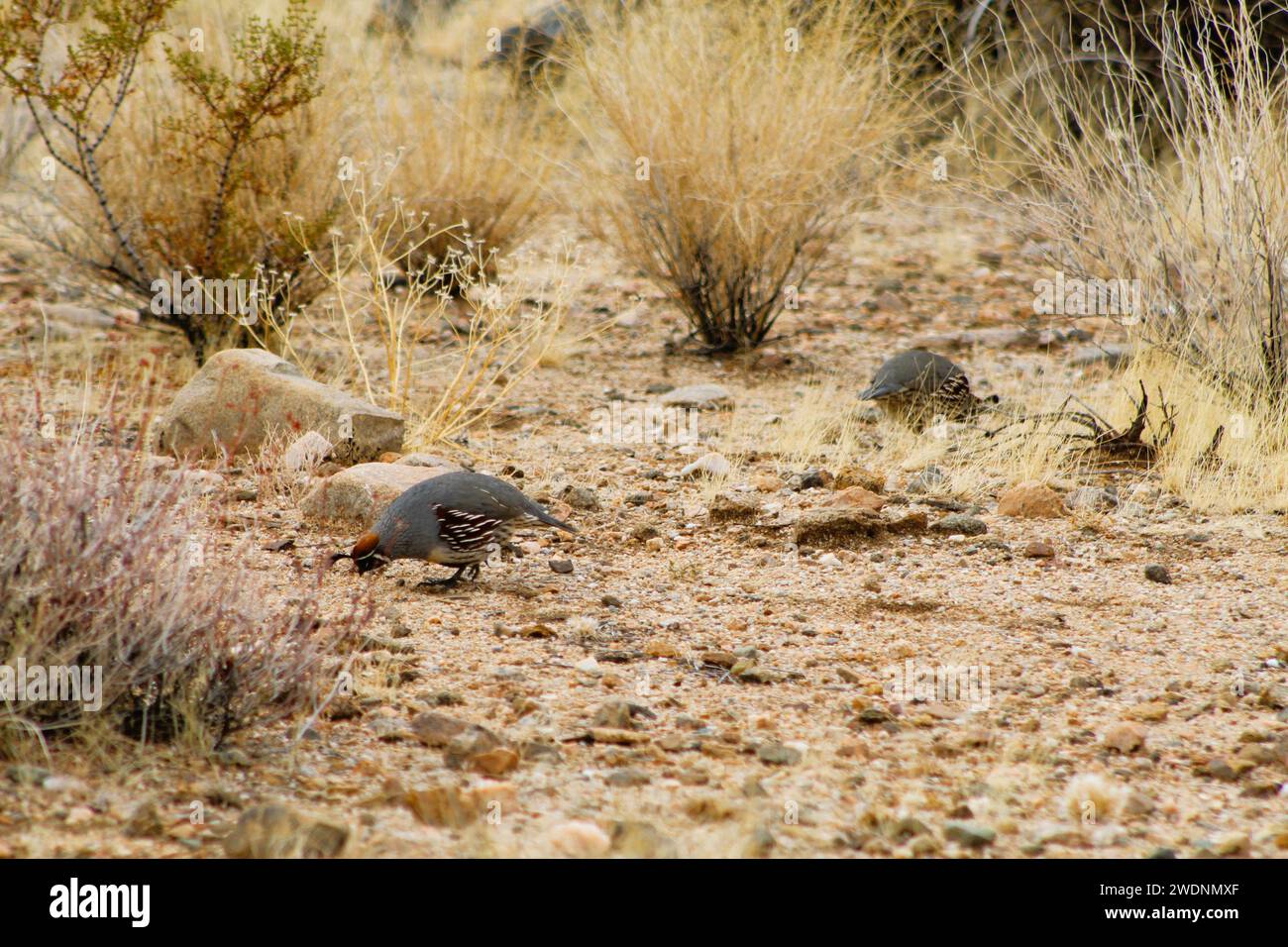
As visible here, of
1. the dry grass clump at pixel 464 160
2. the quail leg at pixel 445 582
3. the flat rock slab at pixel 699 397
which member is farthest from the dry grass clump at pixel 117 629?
the dry grass clump at pixel 464 160

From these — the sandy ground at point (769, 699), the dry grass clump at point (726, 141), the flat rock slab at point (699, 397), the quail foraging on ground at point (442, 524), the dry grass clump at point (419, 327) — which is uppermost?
the dry grass clump at point (726, 141)

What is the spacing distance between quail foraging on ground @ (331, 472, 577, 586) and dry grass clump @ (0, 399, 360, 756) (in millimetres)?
1035

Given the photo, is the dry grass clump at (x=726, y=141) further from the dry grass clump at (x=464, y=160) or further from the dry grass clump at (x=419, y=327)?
the dry grass clump at (x=419, y=327)

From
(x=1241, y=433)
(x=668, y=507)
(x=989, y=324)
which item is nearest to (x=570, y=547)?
(x=668, y=507)

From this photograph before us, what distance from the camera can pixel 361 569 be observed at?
15.6 feet

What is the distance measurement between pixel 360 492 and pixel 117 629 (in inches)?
91.6

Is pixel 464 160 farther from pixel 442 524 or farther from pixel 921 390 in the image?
pixel 442 524

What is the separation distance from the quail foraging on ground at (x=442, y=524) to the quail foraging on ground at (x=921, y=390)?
3218 millimetres

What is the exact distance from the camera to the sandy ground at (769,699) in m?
3.16

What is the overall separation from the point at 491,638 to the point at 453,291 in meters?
6.28

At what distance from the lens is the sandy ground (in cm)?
316

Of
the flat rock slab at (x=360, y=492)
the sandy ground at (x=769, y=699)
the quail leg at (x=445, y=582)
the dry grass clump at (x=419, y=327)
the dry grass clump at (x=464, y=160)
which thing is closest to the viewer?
the sandy ground at (x=769, y=699)

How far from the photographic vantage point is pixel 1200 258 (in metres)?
7.34

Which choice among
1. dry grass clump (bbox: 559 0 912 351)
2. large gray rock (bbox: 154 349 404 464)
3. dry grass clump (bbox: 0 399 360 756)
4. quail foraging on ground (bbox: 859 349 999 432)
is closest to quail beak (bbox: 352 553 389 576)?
dry grass clump (bbox: 0 399 360 756)
